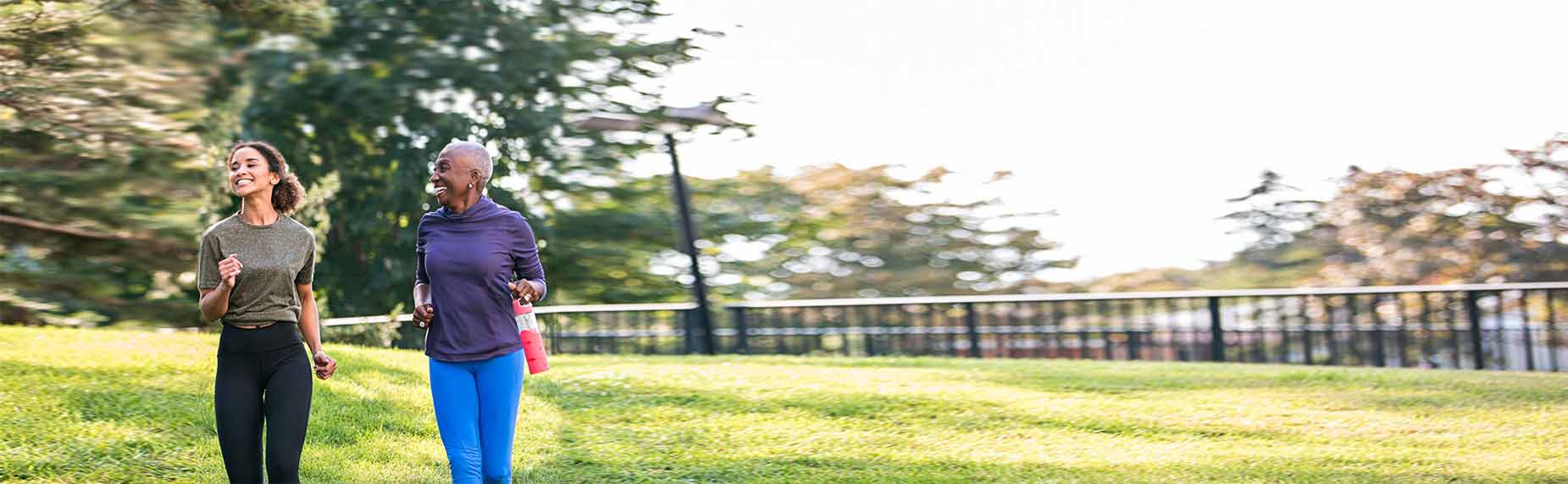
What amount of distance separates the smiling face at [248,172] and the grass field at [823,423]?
8.65ft

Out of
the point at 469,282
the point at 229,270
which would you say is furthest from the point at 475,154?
the point at 229,270

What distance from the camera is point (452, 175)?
4.16 metres

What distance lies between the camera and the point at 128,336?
10.3 m

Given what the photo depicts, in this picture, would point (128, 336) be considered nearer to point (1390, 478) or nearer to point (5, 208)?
point (5, 208)

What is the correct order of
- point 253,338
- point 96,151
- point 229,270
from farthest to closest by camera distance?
point 96,151
point 253,338
point 229,270

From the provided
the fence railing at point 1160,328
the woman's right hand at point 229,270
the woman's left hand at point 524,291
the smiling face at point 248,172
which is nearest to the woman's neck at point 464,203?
the woman's left hand at point 524,291

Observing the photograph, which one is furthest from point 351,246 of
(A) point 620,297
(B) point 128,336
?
(B) point 128,336

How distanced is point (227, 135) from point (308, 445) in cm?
1038

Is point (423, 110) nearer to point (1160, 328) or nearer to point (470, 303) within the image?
point (1160, 328)

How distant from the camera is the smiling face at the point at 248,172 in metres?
3.85

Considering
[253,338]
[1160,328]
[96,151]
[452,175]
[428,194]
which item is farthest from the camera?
[428,194]

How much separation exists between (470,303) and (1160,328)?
36.5ft

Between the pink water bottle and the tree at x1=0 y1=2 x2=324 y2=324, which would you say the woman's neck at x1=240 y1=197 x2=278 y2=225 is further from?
the tree at x1=0 y1=2 x2=324 y2=324

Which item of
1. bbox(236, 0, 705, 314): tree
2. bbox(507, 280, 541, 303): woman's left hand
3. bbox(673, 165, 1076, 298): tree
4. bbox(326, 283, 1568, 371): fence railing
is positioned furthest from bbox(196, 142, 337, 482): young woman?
bbox(673, 165, 1076, 298): tree
